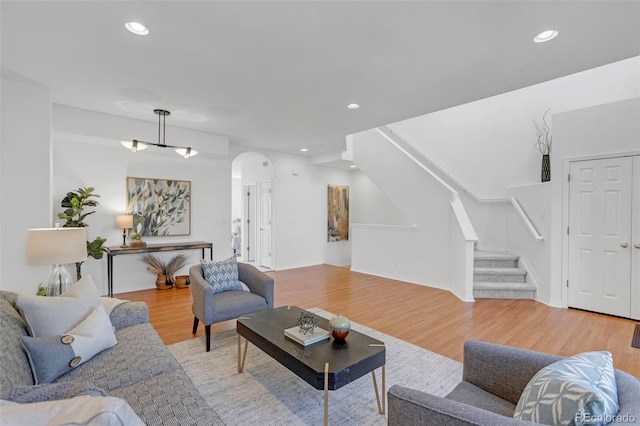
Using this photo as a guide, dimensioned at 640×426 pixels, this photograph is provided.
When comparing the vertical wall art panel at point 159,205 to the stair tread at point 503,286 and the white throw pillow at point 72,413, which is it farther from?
the stair tread at point 503,286

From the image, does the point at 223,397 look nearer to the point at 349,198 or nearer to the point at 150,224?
the point at 150,224

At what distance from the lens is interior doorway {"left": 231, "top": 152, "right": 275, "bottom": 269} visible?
7262mm

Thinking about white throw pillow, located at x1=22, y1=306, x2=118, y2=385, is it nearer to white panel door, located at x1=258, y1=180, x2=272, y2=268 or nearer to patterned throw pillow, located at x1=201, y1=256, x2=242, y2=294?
patterned throw pillow, located at x1=201, y1=256, x2=242, y2=294

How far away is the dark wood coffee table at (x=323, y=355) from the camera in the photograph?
171cm

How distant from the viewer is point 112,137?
438 cm

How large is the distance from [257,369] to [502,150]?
5.80m

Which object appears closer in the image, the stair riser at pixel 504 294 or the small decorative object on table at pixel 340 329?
the small decorative object on table at pixel 340 329

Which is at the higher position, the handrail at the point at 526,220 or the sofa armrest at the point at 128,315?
the handrail at the point at 526,220

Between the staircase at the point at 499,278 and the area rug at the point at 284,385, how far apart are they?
2.45 meters

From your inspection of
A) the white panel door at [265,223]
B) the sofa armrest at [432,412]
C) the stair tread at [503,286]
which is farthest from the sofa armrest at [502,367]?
the white panel door at [265,223]

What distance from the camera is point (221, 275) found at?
332cm

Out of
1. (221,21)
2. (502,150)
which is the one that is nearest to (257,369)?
(221,21)

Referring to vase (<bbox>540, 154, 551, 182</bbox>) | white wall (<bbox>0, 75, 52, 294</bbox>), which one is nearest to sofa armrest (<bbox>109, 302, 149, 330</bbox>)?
white wall (<bbox>0, 75, 52, 294</bbox>)

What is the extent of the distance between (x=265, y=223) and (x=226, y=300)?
14.8 ft
